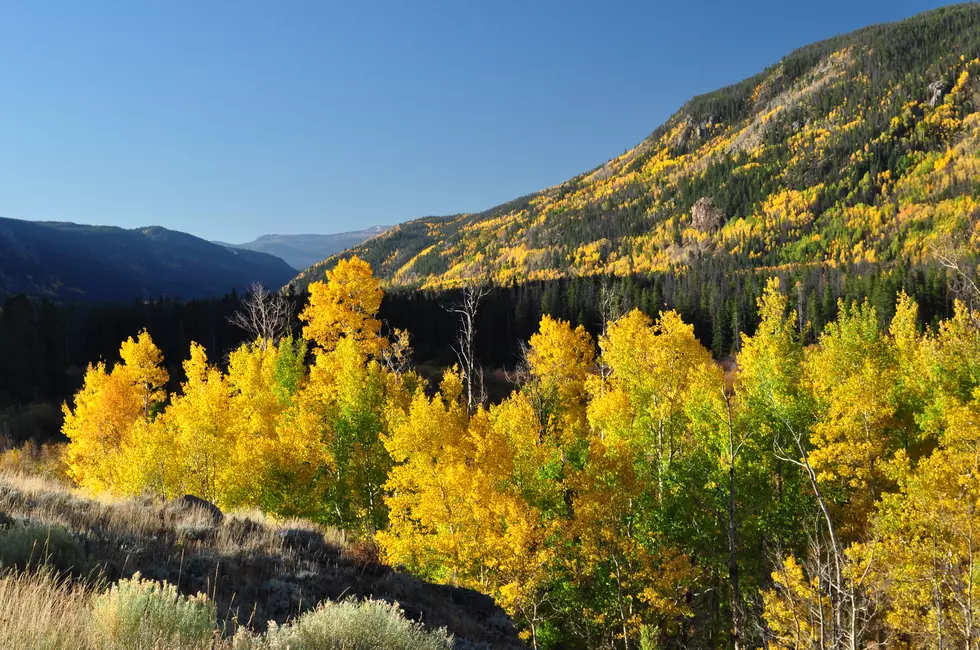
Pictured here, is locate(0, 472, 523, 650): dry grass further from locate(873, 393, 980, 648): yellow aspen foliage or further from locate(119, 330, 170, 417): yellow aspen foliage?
locate(119, 330, 170, 417): yellow aspen foliage

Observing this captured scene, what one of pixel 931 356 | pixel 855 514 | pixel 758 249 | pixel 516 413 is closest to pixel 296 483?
pixel 516 413

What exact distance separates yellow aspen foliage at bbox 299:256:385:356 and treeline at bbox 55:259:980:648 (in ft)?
0.32

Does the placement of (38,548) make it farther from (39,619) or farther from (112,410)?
(112,410)

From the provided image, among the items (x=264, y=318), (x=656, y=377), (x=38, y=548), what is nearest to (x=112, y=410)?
(x=264, y=318)

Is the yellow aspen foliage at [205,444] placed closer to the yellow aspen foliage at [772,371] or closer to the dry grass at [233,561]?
the dry grass at [233,561]

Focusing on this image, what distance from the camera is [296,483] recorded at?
2236cm

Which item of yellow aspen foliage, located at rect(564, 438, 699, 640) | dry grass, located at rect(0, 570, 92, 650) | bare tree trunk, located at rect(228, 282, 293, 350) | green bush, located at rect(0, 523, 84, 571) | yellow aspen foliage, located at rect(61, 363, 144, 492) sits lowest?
yellow aspen foliage, located at rect(564, 438, 699, 640)

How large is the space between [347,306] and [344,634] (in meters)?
22.7

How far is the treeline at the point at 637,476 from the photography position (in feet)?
62.4

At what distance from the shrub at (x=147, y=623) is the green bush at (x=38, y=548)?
239cm

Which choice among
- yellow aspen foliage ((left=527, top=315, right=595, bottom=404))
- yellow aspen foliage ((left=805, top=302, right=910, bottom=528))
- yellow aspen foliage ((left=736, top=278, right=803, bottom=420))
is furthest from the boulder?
yellow aspen foliage ((left=527, top=315, right=595, bottom=404))

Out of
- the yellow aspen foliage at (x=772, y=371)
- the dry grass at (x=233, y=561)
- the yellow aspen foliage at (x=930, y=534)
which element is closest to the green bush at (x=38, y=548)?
the dry grass at (x=233, y=561)

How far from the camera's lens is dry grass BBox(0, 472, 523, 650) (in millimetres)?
7422

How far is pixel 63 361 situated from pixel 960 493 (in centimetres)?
8627
